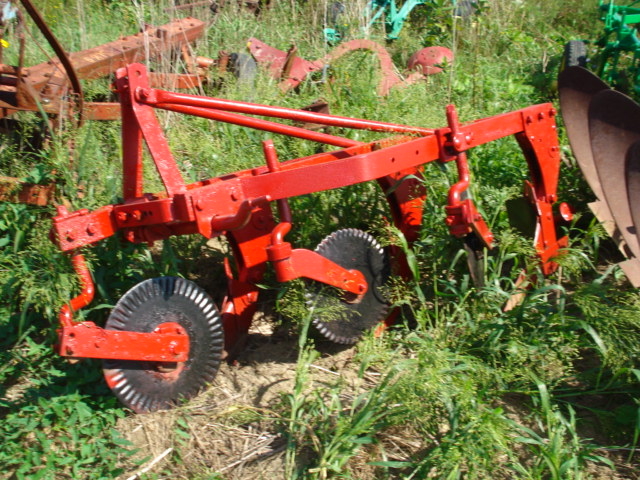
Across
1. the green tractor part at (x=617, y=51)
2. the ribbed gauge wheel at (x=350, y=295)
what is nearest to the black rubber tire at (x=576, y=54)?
the green tractor part at (x=617, y=51)

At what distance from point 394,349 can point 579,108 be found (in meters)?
1.68

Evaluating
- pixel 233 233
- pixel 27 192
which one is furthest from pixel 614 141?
pixel 27 192

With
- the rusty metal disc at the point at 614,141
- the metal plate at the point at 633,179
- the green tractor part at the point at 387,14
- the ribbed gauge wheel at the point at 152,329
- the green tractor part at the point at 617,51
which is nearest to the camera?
the ribbed gauge wheel at the point at 152,329

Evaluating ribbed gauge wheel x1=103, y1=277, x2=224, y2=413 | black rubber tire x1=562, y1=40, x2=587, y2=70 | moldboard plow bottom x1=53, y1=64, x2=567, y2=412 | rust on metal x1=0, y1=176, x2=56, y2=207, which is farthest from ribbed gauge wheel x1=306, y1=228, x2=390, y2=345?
black rubber tire x1=562, y1=40, x2=587, y2=70

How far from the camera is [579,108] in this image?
3.91 m

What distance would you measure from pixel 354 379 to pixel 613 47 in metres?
3.71

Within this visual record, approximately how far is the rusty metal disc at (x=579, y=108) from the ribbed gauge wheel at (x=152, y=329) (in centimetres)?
A: 214

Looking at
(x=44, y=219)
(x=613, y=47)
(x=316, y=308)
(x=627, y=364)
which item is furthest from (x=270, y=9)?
(x=627, y=364)

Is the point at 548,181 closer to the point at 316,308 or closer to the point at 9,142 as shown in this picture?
the point at 316,308

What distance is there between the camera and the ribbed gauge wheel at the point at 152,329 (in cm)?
288

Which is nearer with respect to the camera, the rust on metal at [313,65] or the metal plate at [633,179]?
→ the metal plate at [633,179]

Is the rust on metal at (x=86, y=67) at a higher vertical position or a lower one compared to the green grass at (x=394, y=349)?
higher

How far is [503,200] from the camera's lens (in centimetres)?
365

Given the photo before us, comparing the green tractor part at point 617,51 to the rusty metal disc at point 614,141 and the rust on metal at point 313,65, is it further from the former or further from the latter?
the rusty metal disc at point 614,141
